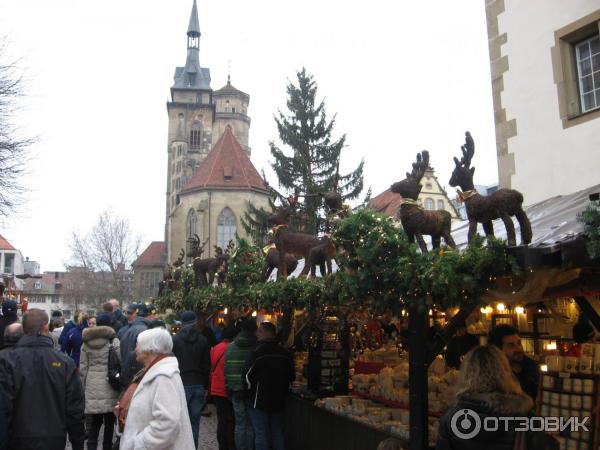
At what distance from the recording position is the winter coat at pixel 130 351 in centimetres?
695

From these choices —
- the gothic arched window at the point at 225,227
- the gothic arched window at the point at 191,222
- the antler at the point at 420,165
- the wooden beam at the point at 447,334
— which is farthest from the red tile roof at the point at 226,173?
the wooden beam at the point at 447,334

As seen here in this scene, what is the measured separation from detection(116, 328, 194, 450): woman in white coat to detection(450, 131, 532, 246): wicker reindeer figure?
2.72 metres

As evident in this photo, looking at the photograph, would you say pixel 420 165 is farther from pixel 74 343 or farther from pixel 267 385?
pixel 74 343

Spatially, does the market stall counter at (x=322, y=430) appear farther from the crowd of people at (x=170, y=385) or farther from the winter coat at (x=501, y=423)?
the winter coat at (x=501, y=423)

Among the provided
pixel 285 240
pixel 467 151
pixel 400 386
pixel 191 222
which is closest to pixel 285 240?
pixel 285 240

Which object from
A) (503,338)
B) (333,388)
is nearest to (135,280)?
(333,388)

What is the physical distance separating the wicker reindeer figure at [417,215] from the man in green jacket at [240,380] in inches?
106

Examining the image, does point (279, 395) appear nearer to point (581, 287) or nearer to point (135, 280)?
point (581, 287)

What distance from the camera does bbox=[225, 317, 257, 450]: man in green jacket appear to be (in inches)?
278

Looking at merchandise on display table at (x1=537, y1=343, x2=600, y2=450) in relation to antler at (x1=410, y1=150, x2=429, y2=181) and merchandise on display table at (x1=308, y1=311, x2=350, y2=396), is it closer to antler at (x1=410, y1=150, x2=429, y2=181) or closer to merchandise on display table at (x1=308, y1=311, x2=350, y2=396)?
antler at (x1=410, y1=150, x2=429, y2=181)

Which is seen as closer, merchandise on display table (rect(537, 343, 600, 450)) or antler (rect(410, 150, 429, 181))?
merchandise on display table (rect(537, 343, 600, 450))

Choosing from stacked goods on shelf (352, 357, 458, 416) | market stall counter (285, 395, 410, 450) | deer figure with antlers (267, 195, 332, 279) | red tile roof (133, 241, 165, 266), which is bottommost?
market stall counter (285, 395, 410, 450)

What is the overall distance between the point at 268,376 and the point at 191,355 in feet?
3.63

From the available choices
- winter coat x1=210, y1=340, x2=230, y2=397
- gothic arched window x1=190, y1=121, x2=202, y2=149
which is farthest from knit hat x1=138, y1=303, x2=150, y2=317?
gothic arched window x1=190, y1=121, x2=202, y2=149
